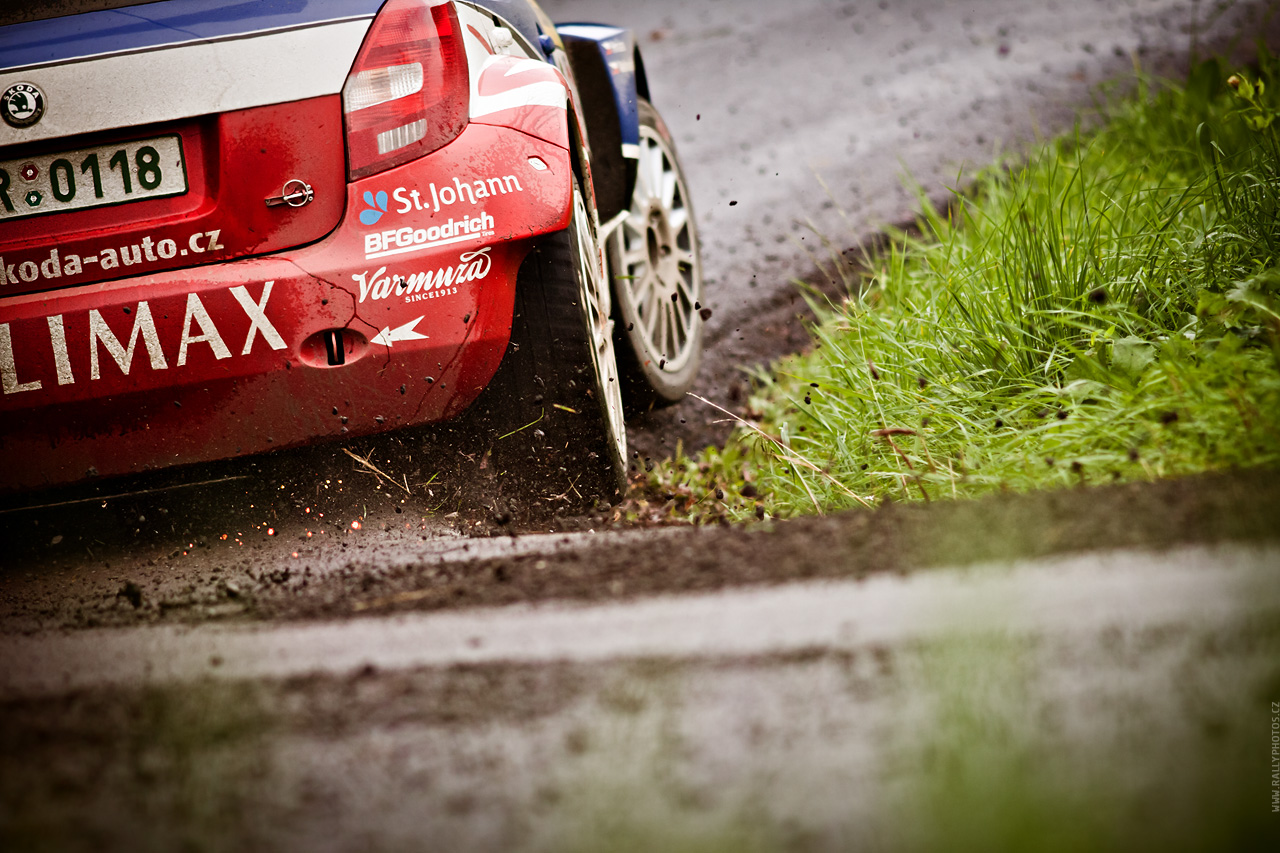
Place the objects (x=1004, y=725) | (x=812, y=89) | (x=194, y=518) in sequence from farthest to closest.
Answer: (x=812, y=89) → (x=194, y=518) → (x=1004, y=725)

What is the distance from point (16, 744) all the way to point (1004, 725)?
144 centimetres

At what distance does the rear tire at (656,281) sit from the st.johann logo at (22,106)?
1.65 meters

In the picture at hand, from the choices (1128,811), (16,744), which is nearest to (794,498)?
(1128,811)

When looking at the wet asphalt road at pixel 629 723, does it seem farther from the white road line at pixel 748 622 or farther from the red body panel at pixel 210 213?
the red body panel at pixel 210 213

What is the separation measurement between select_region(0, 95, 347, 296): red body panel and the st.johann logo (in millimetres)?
71

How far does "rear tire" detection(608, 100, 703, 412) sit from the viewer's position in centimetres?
348

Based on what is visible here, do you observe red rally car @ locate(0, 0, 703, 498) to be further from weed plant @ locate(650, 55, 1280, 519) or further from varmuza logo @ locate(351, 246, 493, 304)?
weed plant @ locate(650, 55, 1280, 519)

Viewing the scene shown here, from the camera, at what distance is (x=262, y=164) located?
2.41m

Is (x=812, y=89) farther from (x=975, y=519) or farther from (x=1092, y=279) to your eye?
(x=975, y=519)

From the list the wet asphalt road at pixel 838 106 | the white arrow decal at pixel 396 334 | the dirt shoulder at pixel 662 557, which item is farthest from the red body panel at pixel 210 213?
the wet asphalt road at pixel 838 106

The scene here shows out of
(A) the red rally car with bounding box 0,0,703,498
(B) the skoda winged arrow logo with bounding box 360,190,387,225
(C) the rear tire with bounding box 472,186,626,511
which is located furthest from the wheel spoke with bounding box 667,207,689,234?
(B) the skoda winged arrow logo with bounding box 360,190,387,225

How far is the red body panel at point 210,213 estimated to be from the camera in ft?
7.90

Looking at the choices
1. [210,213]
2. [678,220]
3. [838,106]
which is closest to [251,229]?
[210,213]

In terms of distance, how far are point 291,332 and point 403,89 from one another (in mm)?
627
